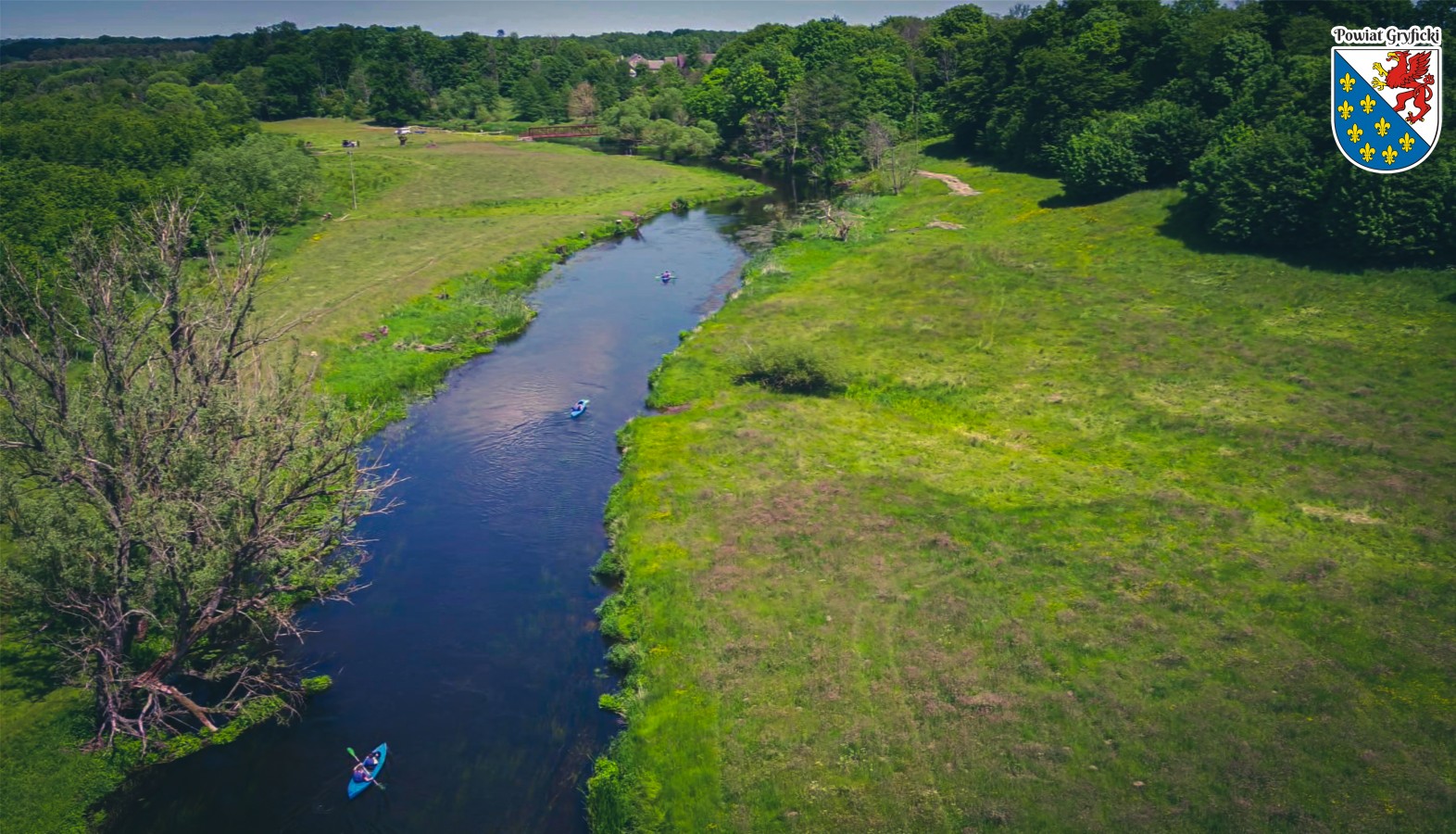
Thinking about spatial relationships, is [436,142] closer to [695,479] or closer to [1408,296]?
[695,479]

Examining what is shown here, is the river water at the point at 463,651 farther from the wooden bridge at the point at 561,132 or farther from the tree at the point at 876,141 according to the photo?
the wooden bridge at the point at 561,132

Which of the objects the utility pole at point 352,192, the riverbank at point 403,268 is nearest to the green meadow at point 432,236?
the riverbank at point 403,268

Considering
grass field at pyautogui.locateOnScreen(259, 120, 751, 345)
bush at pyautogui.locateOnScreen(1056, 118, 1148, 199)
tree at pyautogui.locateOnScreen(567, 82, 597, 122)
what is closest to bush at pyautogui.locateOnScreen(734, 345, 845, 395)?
grass field at pyautogui.locateOnScreen(259, 120, 751, 345)

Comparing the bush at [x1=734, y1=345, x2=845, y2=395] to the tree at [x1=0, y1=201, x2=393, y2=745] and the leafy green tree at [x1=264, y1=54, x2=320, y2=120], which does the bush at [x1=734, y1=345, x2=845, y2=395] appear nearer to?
the tree at [x1=0, y1=201, x2=393, y2=745]

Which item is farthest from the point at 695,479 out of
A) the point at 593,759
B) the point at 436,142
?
the point at 436,142

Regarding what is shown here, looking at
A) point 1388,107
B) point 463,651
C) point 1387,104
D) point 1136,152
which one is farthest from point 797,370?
point 1136,152

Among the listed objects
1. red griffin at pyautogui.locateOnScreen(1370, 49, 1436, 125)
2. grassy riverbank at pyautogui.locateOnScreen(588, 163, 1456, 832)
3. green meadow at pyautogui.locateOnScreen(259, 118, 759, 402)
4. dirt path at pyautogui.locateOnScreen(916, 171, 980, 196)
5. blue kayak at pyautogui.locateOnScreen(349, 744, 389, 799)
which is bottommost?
blue kayak at pyautogui.locateOnScreen(349, 744, 389, 799)
